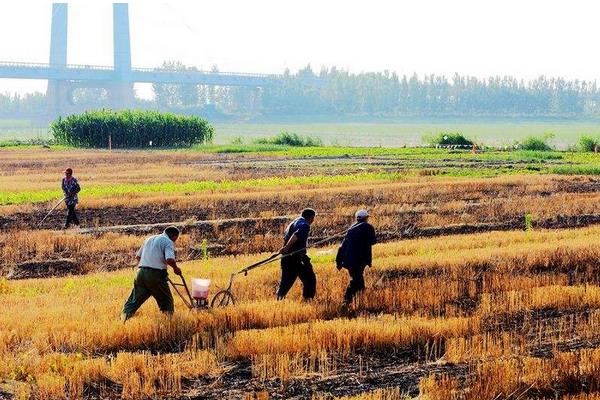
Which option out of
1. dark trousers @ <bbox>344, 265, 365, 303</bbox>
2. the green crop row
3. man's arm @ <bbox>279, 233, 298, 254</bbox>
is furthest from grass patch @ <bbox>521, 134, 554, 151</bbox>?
man's arm @ <bbox>279, 233, 298, 254</bbox>

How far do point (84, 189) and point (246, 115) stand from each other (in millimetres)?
165592

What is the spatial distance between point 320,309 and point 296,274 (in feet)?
2.64

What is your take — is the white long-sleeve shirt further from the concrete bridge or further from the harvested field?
the concrete bridge

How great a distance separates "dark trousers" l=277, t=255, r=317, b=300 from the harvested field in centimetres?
28

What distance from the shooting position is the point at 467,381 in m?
9.30

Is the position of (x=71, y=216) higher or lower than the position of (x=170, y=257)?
lower

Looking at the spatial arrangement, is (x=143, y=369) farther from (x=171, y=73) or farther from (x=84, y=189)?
(x=171, y=73)

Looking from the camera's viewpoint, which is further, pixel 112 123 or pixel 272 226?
pixel 112 123

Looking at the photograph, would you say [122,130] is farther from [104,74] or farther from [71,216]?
[104,74]

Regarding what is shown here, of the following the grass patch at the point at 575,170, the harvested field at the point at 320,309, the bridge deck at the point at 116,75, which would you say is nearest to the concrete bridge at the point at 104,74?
the bridge deck at the point at 116,75

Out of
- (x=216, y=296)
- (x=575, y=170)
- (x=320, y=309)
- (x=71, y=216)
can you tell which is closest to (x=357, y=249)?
(x=320, y=309)

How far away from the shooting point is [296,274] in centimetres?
1330

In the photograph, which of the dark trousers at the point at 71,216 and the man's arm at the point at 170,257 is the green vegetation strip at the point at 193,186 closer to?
the dark trousers at the point at 71,216

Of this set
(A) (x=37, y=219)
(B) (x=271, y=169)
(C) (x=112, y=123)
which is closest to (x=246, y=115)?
(C) (x=112, y=123)
